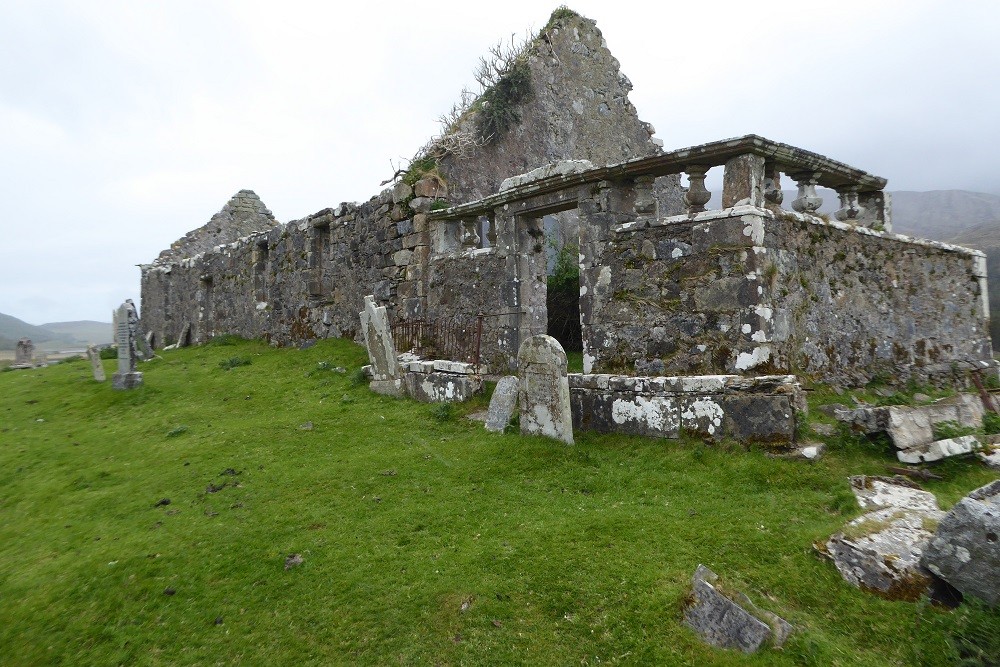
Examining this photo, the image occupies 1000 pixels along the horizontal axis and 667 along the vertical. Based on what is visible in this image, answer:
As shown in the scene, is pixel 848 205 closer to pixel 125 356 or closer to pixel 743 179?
pixel 743 179

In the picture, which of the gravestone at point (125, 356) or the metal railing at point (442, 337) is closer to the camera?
the metal railing at point (442, 337)

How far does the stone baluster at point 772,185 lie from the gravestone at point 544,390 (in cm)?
299

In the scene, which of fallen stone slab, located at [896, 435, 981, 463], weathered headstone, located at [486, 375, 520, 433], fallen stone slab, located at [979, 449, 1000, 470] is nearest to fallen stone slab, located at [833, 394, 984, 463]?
fallen stone slab, located at [896, 435, 981, 463]

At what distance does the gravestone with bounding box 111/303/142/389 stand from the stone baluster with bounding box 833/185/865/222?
500 inches

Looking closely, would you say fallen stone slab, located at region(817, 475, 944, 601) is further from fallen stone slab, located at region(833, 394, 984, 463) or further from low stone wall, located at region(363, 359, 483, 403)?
low stone wall, located at region(363, 359, 483, 403)

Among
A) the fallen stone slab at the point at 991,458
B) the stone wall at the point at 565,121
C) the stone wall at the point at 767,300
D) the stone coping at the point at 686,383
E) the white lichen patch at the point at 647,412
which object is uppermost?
the stone wall at the point at 565,121

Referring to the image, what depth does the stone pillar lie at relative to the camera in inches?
257

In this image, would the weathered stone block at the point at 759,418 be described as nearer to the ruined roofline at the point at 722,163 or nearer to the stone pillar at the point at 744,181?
the stone pillar at the point at 744,181

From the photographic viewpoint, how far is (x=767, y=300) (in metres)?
6.39

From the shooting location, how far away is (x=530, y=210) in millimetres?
9492

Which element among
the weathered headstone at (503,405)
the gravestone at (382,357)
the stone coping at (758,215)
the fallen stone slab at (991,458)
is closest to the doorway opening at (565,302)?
the gravestone at (382,357)

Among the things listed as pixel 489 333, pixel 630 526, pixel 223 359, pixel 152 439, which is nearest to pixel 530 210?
pixel 489 333

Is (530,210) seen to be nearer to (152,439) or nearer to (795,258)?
(795,258)

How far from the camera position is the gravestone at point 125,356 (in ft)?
38.6
